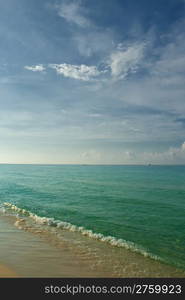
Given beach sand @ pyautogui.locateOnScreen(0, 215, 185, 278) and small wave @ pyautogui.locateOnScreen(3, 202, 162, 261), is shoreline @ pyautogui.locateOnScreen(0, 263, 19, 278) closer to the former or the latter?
beach sand @ pyautogui.locateOnScreen(0, 215, 185, 278)

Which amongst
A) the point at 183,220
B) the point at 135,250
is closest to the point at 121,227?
the point at 135,250

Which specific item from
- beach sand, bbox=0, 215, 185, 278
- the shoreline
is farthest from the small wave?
the shoreline

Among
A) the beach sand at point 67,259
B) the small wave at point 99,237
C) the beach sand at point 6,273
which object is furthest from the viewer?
the small wave at point 99,237

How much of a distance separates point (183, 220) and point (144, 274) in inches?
509

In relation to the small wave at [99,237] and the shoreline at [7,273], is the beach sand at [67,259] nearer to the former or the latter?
the shoreline at [7,273]

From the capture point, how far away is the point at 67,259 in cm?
1041

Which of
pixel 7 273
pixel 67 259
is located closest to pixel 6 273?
pixel 7 273

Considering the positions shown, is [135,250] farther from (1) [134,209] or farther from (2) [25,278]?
(1) [134,209]

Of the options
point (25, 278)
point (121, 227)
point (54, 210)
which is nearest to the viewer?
point (25, 278)

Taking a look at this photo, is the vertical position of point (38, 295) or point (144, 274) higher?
point (38, 295)

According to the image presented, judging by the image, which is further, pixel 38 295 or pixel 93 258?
pixel 93 258

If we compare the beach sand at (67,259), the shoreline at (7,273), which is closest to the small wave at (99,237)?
the beach sand at (67,259)

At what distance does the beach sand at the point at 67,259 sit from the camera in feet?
30.0

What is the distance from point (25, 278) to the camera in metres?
8.29
